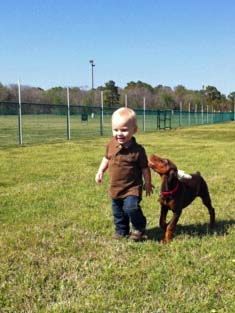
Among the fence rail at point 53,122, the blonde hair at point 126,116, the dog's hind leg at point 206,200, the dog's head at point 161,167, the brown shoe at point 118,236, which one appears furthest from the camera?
the fence rail at point 53,122

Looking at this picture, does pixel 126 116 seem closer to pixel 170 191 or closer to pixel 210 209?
pixel 170 191

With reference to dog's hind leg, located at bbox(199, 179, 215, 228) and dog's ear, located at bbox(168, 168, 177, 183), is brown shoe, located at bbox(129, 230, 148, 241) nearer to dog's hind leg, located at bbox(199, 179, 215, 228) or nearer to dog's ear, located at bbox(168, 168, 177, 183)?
dog's ear, located at bbox(168, 168, 177, 183)

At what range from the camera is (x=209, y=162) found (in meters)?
12.9

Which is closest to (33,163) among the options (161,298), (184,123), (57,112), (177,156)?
(177,156)

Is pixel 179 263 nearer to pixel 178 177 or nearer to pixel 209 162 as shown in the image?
pixel 178 177

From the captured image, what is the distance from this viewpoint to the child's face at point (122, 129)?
4.91 meters

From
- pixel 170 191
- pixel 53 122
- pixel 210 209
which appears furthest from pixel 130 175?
pixel 53 122

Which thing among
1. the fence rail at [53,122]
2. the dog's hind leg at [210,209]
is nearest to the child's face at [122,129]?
the dog's hind leg at [210,209]

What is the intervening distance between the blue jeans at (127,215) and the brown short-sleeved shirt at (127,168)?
0.24 feet

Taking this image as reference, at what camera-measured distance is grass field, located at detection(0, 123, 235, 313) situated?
357cm

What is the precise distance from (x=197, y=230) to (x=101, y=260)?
1.52 metres

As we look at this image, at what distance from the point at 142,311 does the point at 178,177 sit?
2045mm

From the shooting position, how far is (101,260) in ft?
14.7

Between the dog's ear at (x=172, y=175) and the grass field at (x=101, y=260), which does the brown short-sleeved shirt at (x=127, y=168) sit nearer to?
the dog's ear at (x=172, y=175)
